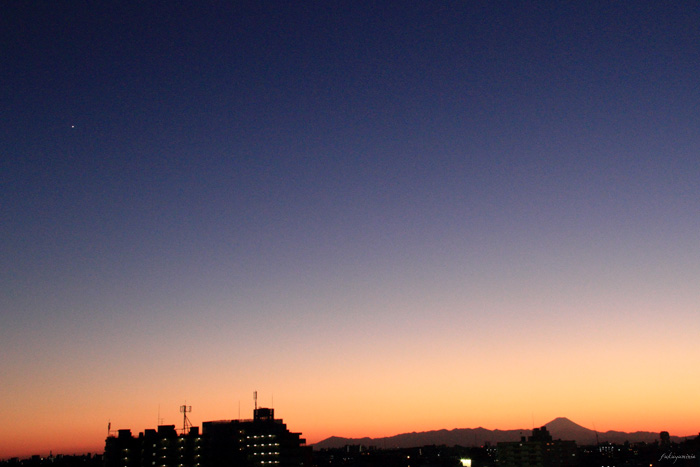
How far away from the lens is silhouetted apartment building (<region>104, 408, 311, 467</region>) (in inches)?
5394

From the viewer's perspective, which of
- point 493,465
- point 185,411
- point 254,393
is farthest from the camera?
point 493,465

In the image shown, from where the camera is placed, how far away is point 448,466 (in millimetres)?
189875

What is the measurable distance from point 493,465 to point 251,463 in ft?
319

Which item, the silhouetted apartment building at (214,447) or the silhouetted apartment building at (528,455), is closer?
the silhouetted apartment building at (214,447)

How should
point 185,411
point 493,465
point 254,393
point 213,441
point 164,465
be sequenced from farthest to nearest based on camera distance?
point 493,465, point 254,393, point 185,411, point 213,441, point 164,465

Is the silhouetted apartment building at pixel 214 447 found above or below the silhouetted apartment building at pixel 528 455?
above

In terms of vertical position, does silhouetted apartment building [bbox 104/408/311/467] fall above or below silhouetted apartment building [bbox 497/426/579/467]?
above

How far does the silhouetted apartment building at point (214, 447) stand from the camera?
137 meters

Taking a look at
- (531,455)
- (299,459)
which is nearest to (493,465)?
(531,455)

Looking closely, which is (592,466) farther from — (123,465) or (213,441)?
(123,465)

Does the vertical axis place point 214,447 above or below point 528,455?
above

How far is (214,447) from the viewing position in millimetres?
142875

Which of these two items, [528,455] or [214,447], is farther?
[528,455]

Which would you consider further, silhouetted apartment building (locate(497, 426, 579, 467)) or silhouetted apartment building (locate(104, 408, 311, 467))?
silhouetted apartment building (locate(497, 426, 579, 467))
